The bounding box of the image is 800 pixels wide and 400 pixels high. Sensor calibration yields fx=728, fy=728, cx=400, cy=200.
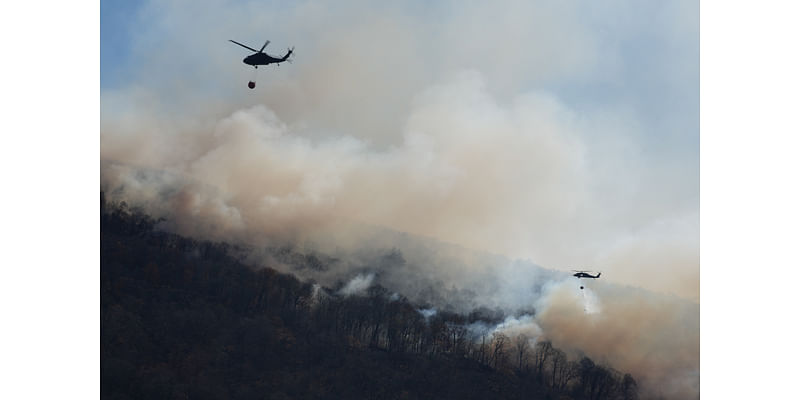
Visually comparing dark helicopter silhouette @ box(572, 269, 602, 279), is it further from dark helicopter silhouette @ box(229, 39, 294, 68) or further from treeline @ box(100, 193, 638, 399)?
dark helicopter silhouette @ box(229, 39, 294, 68)

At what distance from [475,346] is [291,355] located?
346 cm

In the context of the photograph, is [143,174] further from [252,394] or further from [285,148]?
[252,394]

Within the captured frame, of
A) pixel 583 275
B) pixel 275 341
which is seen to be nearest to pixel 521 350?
pixel 583 275

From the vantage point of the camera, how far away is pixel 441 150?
14.2 meters

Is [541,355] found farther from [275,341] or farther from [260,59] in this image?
[260,59]

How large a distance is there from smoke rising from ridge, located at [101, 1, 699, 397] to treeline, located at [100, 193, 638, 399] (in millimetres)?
473

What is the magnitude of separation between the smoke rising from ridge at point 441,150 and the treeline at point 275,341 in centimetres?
47

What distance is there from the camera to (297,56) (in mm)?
14352

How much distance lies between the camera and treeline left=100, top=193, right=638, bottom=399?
13352 millimetres

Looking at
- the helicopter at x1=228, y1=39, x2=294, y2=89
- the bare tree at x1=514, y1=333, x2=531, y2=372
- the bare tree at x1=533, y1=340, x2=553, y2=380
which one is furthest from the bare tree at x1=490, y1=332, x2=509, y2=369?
the helicopter at x1=228, y1=39, x2=294, y2=89

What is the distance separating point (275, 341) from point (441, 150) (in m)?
4.83

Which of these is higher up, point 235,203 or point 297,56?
point 297,56

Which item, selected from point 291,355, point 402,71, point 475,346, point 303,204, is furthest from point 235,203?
point 475,346

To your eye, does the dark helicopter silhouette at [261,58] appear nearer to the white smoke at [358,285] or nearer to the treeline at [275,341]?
the treeline at [275,341]
